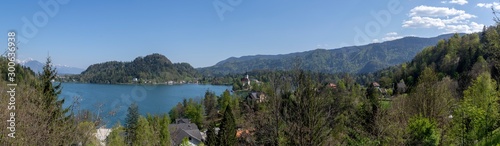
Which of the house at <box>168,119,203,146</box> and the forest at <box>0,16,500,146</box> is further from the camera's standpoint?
the house at <box>168,119,203,146</box>

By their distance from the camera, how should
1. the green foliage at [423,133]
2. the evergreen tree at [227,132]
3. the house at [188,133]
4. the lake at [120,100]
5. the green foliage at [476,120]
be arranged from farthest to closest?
the lake at [120,100] < the house at [188,133] < the evergreen tree at [227,132] < the green foliage at [476,120] < the green foliage at [423,133]

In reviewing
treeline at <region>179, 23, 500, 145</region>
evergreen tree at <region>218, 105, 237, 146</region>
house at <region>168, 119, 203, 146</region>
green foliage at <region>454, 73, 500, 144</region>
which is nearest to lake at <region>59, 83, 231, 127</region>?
evergreen tree at <region>218, 105, 237, 146</region>

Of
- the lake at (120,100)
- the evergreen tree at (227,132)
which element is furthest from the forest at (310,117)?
the lake at (120,100)

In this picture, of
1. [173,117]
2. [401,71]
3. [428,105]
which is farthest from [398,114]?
[401,71]

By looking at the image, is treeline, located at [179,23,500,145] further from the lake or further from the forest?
Result: the lake

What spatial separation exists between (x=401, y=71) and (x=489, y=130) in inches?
2296

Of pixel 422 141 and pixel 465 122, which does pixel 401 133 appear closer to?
pixel 422 141

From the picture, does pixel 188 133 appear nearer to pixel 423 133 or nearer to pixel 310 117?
pixel 423 133

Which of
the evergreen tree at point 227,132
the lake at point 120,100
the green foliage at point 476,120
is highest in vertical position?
the green foliage at point 476,120

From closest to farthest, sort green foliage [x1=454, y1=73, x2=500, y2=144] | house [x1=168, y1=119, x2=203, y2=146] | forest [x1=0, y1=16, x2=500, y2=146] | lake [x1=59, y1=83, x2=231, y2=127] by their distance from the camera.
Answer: forest [x1=0, y1=16, x2=500, y2=146], green foliage [x1=454, y1=73, x2=500, y2=144], house [x1=168, y1=119, x2=203, y2=146], lake [x1=59, y1=83, x2=231, y2=127]

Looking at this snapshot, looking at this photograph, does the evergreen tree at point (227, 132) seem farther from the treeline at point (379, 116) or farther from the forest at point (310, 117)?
the treeline at point (379, 116)

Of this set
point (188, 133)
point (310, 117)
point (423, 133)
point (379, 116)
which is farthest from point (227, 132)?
point (188, 133)

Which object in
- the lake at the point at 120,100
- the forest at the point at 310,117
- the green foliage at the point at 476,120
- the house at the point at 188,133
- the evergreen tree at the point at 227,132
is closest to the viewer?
the forest at the point at 310,117

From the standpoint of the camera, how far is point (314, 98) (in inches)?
300
